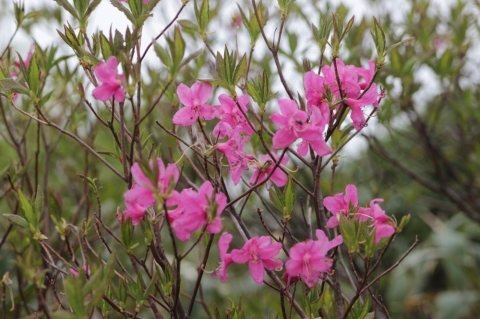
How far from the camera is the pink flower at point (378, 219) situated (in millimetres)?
1183

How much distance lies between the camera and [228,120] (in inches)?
49.6

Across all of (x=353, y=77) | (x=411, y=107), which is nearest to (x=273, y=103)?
(x=411, y=107)

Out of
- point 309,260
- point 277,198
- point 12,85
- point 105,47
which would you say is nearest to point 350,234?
point 309,260

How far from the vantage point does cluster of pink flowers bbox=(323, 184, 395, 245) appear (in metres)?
1.19

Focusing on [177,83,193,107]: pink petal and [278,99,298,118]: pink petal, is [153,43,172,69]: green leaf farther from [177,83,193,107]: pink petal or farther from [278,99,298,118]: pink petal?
[278,99,298,118]: pink petal

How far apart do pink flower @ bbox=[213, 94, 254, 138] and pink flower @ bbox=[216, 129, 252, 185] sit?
0.02 meters

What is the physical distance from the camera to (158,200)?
98 centimetres

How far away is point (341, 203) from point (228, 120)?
29 cm

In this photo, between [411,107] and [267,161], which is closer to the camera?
[267,161]

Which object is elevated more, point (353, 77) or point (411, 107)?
point (411, 107)

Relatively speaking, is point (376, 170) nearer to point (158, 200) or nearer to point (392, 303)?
point (392, 303)

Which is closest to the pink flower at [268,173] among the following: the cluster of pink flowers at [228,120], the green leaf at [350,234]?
the cluster of pink flowers at [228,120]

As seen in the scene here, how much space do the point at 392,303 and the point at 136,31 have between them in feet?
9.15

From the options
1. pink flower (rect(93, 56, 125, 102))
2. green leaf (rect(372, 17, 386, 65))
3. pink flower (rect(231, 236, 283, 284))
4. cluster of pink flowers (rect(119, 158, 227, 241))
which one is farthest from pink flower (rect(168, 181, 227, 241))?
green leaf (rect(372, 17, 386, 65))
